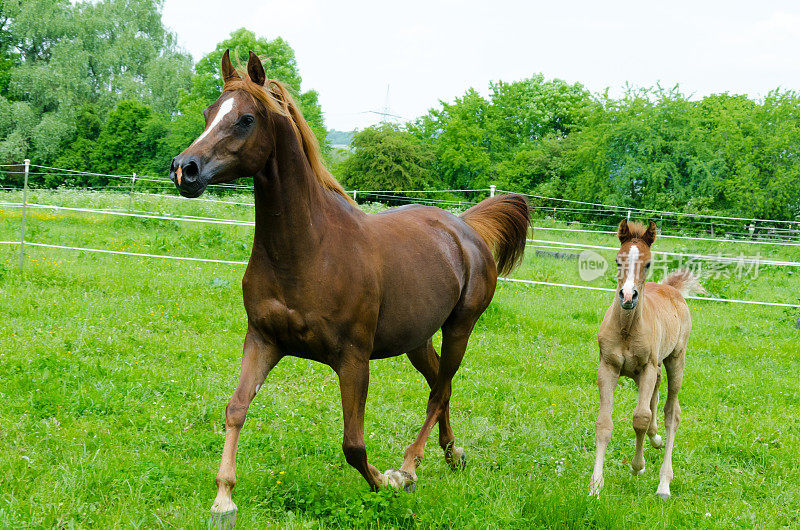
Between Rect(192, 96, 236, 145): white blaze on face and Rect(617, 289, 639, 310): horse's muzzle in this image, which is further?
Rect(617, 289, 639, 310): horse's muzzle

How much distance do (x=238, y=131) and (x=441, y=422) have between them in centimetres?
264

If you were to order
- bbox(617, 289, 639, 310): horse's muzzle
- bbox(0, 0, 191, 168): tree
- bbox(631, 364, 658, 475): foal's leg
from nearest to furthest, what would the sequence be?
bbox(617, 289, 639, 310): horse's muzzle
bbox(631, 364, 658, 475): foal's leg
bbox(0, 0, 191, 168): tree

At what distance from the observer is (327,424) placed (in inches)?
199

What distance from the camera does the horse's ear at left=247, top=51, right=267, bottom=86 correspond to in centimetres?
303

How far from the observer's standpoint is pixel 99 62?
39250 millimetres

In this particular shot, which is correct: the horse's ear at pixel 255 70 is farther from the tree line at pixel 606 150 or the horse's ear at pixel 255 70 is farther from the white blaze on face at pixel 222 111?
the tree line at pixel 606 150

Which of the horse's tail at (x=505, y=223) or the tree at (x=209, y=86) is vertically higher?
the tree at (x=209, y=86)

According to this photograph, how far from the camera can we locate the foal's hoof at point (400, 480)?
3.74 metres

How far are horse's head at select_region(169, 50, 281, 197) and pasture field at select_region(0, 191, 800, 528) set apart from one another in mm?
1651

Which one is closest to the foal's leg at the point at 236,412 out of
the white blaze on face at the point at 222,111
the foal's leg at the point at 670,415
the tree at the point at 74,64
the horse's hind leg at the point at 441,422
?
the white blaze on face at the point at 222,111

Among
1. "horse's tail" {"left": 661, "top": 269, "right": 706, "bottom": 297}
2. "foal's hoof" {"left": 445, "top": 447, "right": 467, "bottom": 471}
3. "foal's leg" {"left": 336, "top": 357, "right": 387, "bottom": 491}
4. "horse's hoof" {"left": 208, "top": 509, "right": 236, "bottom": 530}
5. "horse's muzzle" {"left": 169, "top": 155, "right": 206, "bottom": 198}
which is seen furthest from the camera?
"horse's tail" {"left": 661, "top": 269, "right": 706, "bottom": 297}

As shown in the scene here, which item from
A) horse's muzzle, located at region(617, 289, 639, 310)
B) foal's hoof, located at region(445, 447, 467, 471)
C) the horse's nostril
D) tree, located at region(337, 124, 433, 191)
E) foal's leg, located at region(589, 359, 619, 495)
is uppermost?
tree, located at region(337, 124, 433, 191)

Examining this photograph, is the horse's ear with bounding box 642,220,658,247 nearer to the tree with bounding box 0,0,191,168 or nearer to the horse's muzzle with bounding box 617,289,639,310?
the horse's muzzle with bounding box 617,289,639,310

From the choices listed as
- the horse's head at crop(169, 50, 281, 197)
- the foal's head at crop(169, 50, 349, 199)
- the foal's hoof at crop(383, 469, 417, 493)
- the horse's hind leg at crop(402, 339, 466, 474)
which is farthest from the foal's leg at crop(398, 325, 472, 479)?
the horse's head at crop(169, 50, 281, 197)
